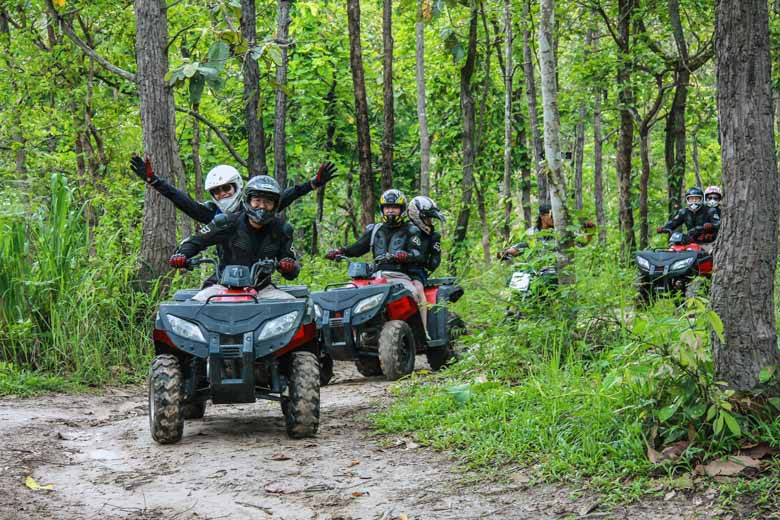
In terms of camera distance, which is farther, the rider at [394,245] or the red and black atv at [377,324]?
the rider at [394,245]

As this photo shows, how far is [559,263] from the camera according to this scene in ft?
27.4

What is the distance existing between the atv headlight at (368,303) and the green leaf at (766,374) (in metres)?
5.75

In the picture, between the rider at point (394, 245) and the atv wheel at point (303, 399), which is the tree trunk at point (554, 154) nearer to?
the atv wheel at point (303, 399)

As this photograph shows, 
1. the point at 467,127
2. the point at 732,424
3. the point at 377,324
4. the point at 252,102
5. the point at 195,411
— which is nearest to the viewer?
the point at 732,424

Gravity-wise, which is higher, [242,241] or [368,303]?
[242,241]

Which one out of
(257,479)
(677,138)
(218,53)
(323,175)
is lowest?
(257,479)

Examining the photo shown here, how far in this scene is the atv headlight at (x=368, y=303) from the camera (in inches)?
402

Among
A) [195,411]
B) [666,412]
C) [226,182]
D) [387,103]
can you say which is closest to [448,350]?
[195,411]

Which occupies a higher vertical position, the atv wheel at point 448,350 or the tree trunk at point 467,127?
the tree trunk at point 467,127

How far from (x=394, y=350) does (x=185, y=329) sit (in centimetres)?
368

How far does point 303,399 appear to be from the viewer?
6887 mm

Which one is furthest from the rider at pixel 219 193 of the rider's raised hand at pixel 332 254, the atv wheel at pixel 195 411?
the rider's raised hand at pixel 332 254

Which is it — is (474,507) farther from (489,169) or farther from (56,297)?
(489,169)

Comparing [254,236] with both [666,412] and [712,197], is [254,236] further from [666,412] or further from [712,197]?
[712,197]
